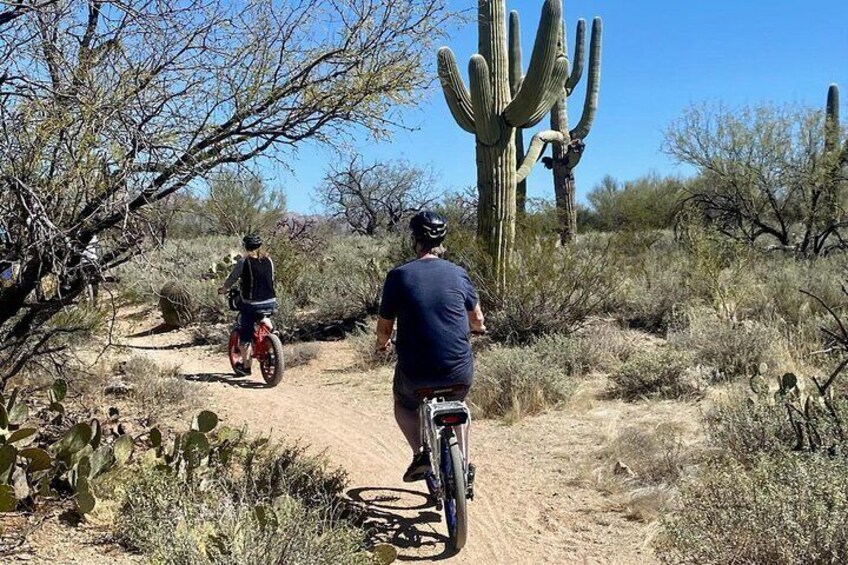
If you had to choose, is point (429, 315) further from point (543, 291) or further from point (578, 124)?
point (578, 124)

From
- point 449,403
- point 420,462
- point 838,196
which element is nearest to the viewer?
point 449,403

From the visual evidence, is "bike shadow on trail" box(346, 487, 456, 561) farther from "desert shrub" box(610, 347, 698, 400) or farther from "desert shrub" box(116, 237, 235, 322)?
"desert shrub" box(610, 347, 698, 400)

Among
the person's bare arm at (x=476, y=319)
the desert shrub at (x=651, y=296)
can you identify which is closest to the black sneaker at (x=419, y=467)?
the person's bare arm at (x=476, y=319)

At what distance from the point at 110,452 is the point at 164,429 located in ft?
5.11

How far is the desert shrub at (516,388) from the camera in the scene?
7.34m

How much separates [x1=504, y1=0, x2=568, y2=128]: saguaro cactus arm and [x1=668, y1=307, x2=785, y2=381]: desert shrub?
402 cm

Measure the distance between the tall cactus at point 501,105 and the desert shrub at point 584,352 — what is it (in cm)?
196

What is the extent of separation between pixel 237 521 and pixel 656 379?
512 centimetres

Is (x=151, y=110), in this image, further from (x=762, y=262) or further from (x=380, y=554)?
(x=762, y=262)

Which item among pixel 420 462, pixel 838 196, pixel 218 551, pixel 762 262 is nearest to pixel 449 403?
pixel 420 462

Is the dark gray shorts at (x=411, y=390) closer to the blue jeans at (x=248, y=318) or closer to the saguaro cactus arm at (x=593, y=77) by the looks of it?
the blue jeans at (x=248, y=318)

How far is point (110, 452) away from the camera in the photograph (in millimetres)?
4523

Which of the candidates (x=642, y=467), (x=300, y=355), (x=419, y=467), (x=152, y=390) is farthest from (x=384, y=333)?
(x=300, y=355)

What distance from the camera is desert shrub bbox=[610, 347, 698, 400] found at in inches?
292
